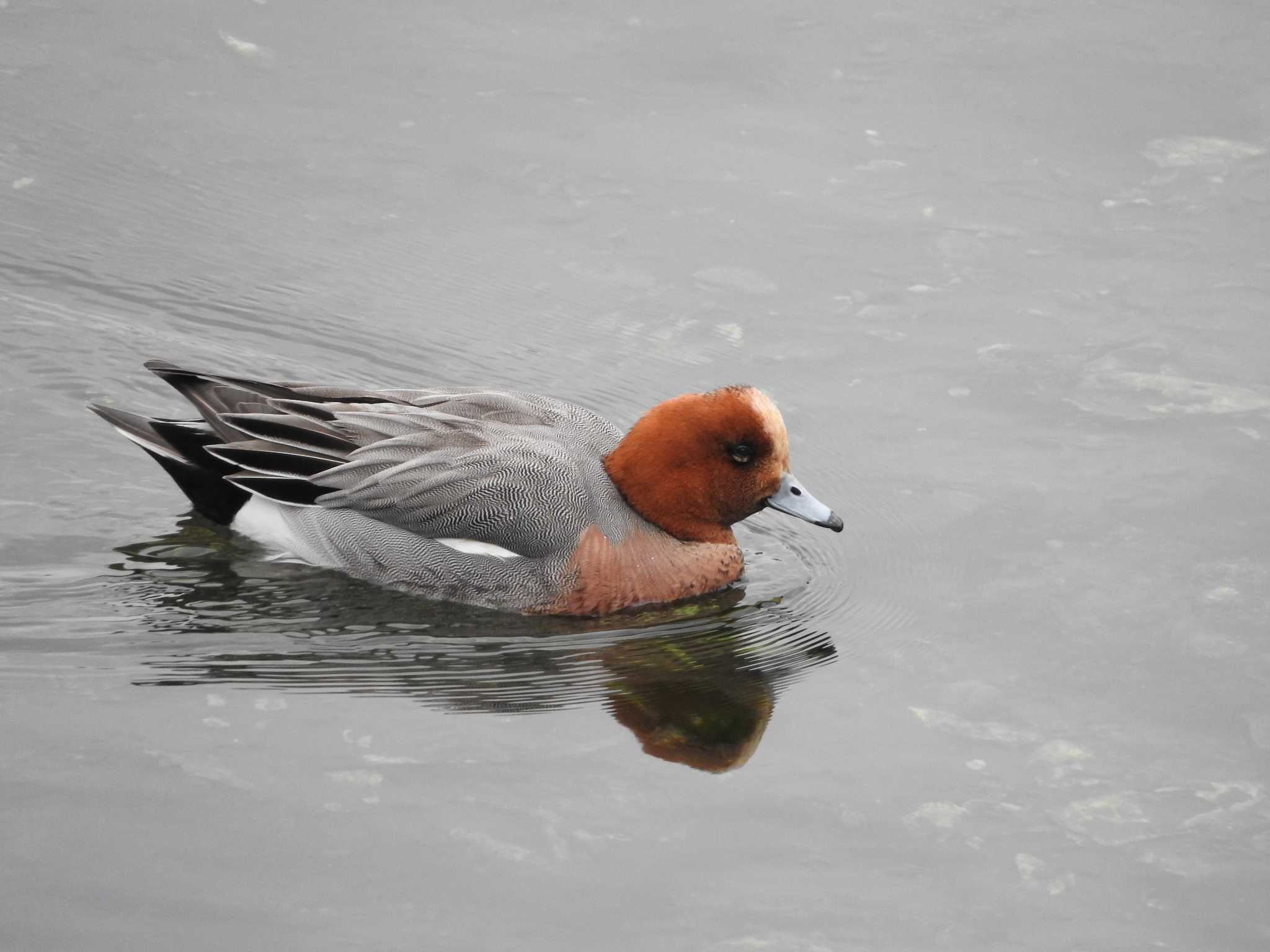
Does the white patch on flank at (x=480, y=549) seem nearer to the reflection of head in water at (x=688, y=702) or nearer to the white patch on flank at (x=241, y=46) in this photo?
the reflection of head in water at (x=688, y=702)

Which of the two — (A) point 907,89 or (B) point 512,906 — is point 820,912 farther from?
(A) point 907,89

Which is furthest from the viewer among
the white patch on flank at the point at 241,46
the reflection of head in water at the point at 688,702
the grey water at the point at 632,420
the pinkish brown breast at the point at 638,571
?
the white patch on flank at the point at 241,46

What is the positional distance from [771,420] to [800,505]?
1.31 ft

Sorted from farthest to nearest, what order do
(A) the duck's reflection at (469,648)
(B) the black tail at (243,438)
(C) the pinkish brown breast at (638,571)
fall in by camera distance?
(B) the black tail at (243,438) → (C) the pinkish brown breast at (638,571) → (A) the duck's reflection at (469,648)

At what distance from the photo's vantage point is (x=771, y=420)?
7.11 metres

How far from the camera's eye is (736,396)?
7.11 meters

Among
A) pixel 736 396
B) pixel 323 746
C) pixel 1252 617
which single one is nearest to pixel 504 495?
pixel 736 396

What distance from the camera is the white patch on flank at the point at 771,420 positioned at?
7086 mm

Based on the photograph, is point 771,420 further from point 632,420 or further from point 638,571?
point 632,420

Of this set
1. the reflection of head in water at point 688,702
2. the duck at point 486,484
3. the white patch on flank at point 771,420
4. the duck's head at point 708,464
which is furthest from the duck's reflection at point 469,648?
the white patch on flank at point 771,420

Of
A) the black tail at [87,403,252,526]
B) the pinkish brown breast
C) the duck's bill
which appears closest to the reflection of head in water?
the pinkish brown breast

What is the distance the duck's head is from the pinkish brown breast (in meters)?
0.11

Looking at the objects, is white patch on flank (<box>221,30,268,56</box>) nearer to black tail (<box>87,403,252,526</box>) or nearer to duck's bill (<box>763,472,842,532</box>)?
black tail (<box>87,403,252,526</box>)

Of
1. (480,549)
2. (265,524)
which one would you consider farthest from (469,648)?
(265,524)
